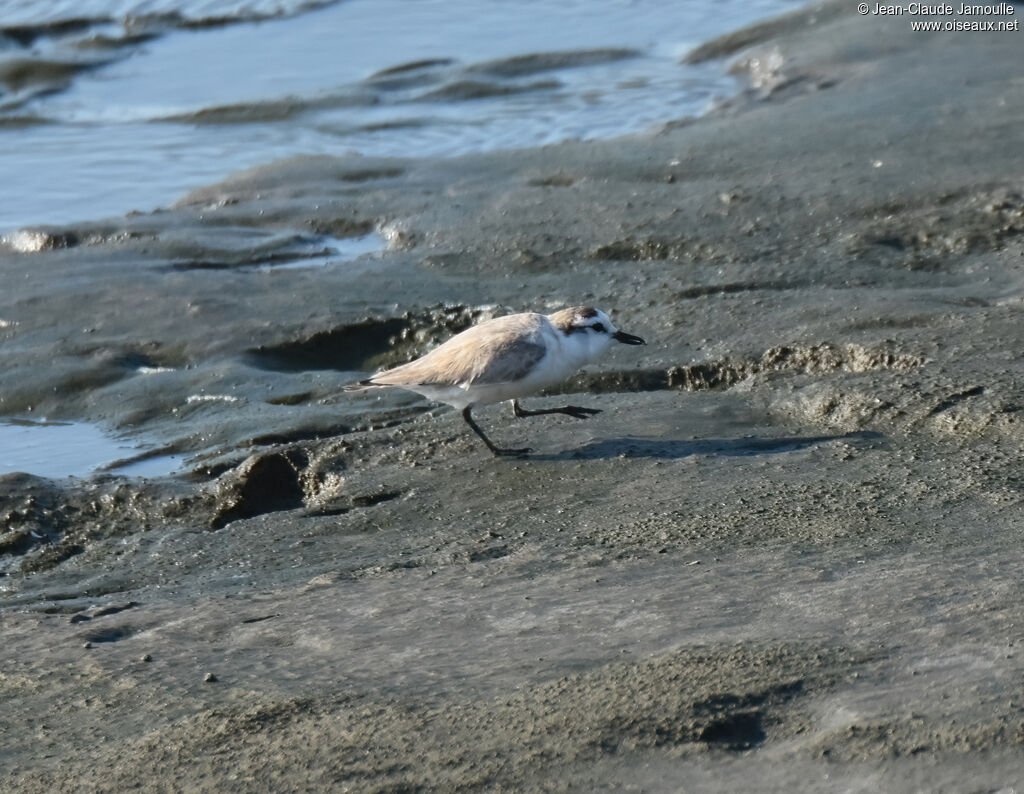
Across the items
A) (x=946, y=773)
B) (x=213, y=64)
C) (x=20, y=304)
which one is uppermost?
(x=213, y=64)

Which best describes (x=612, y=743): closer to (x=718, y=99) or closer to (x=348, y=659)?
(x=348, y=659)

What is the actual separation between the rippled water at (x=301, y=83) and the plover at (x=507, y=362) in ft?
19.5

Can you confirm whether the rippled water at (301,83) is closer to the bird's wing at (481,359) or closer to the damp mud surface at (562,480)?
the damp mud surface at (562,480)

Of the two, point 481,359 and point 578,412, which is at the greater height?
point 481,359

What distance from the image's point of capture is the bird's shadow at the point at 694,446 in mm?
5285

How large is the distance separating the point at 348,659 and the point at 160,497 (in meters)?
2.42

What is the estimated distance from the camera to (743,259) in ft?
25.8

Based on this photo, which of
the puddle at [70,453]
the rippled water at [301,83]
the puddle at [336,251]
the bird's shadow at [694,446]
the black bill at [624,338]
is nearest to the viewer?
the bird's shadow at [694,446]

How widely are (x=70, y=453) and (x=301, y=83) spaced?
29.1ft

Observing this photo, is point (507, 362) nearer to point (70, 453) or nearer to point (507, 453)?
point (507, 453)

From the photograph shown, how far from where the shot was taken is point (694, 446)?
5.47 meters

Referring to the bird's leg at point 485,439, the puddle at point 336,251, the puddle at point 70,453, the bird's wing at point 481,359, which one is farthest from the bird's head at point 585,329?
the puddle at point 336,251

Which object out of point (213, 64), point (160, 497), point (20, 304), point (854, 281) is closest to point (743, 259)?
point (854, 281)

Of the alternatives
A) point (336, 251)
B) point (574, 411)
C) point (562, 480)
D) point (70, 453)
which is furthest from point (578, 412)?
point (336, 251)
